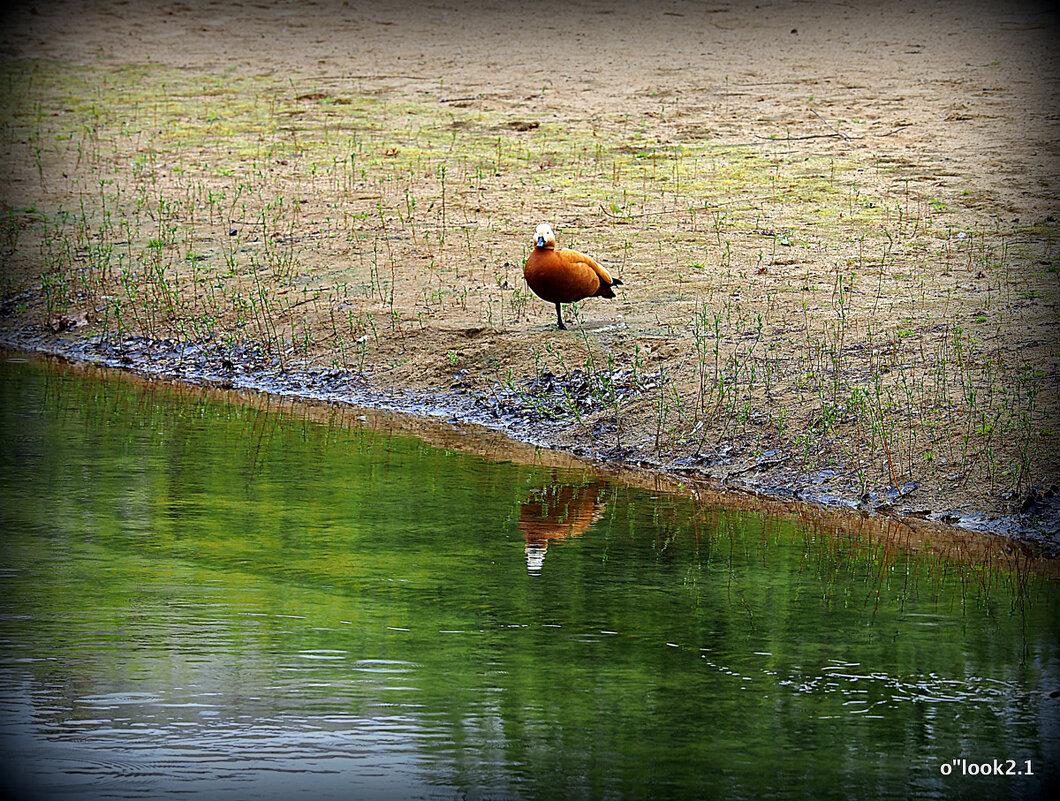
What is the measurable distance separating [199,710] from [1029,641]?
325 cm

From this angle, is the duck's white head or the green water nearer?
the green water

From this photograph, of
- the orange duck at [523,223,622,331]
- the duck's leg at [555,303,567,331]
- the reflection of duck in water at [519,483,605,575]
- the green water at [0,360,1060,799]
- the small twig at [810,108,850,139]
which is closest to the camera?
the green water at [0,360,1060,799]

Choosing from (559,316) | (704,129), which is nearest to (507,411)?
(559,316)

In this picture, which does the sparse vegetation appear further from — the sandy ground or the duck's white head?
the duck's white head

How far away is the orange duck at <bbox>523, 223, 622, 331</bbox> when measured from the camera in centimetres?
892

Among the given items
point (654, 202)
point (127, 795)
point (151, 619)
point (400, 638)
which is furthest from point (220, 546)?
point (654, 202)

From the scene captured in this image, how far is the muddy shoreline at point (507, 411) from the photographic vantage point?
6.94 meters

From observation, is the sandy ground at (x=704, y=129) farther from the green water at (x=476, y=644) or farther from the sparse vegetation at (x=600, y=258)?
the green water at (x=476, y=644)

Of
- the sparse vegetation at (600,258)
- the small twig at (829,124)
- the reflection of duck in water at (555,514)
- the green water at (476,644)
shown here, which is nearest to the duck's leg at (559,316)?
the sparse vegetation at (600,258)

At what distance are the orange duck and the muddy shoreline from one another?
1.87 ft

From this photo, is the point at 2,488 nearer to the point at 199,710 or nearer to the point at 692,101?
the point at 199,710

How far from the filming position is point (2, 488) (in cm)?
725

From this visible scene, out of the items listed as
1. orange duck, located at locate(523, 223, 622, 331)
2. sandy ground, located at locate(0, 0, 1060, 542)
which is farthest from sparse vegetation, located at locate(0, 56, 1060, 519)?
orange duck, located at locate(523, 223, 622, 331)

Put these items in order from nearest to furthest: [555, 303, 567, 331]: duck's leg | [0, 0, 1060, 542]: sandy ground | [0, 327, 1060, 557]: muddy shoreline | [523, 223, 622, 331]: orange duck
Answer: [0, 327, 1060, 557]: muddy shoreline, [0, 0, 1060, 542]: sandy ground, [523, 223, 622, 331]: orange duck, [555, 303, 567, 331]: duck's leg
